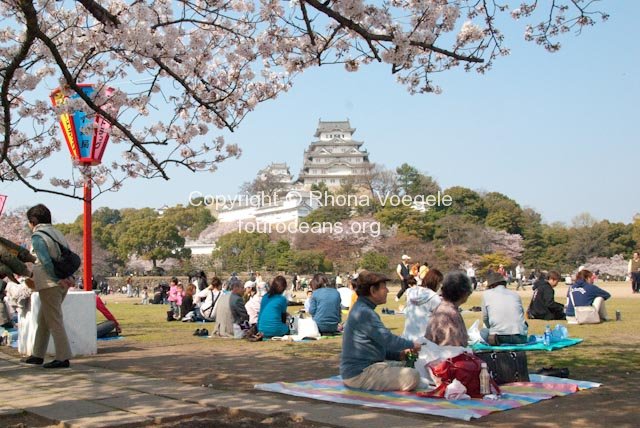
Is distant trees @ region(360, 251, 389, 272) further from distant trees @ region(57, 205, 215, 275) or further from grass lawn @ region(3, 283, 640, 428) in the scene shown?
grass lawn @ region(3, 283, 640, 428)

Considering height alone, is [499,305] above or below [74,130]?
below

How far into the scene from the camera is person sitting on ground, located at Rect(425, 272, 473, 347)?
19.6 feet

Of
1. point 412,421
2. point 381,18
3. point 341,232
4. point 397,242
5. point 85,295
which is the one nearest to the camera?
point 412,421

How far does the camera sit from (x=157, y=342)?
35.1 ft

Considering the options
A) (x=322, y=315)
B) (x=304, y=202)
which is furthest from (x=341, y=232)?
(x=322, y=315)

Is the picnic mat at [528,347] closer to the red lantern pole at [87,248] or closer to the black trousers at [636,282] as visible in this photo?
the red lantern pole at [87,248]

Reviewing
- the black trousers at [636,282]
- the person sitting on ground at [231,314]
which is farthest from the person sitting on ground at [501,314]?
the black trousers at [636,282]

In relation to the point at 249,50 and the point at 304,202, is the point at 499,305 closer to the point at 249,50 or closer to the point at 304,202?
the point at 249,50

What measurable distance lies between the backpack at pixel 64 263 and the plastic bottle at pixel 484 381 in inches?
166

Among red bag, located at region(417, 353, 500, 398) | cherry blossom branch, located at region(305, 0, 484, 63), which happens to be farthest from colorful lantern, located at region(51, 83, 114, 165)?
red bag, located at region(417, 353, 500, 398)

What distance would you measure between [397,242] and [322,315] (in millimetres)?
41474

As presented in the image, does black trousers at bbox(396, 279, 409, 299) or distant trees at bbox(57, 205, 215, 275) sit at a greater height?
distant trees at bbox(57, 205, 215, 275)

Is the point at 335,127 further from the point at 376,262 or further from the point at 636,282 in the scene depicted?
the point at 636,282

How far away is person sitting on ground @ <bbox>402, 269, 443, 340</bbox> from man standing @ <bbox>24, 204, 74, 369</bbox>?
3.70 m
